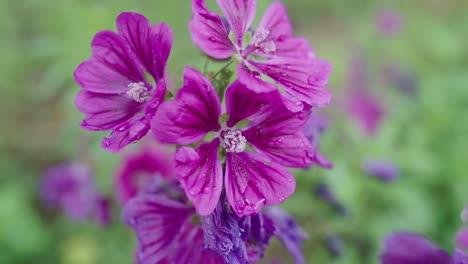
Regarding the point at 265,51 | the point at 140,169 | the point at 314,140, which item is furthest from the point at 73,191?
the point at 265,51

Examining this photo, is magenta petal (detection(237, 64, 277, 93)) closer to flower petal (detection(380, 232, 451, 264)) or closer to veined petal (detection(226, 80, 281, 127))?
veined petal (detection(226, 80, 281, 127))

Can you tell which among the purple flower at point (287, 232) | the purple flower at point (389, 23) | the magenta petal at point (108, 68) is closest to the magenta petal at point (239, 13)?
the magenta petal at point (108, 68)

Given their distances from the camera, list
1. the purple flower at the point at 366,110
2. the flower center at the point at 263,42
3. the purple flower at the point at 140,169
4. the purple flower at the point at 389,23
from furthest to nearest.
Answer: the purple flower at the point at 389,23
the purple flower at the point at 366,110
the purple flower at the point at 140,169
the flower center at the point at 263,42

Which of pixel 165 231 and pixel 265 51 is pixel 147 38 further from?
pixel 165 231

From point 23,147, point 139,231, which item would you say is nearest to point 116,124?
point 139,231

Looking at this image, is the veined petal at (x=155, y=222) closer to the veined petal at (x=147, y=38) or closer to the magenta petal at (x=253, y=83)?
the veined petal at (x=147, y=38)

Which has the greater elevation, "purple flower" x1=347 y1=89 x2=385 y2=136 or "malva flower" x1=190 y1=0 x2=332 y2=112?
"malva flower" x1=190 y1=0 x2=332 y2=112

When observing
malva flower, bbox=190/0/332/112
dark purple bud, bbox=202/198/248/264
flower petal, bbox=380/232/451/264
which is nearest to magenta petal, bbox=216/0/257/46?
malva flower, bbox=190/0/332/112
